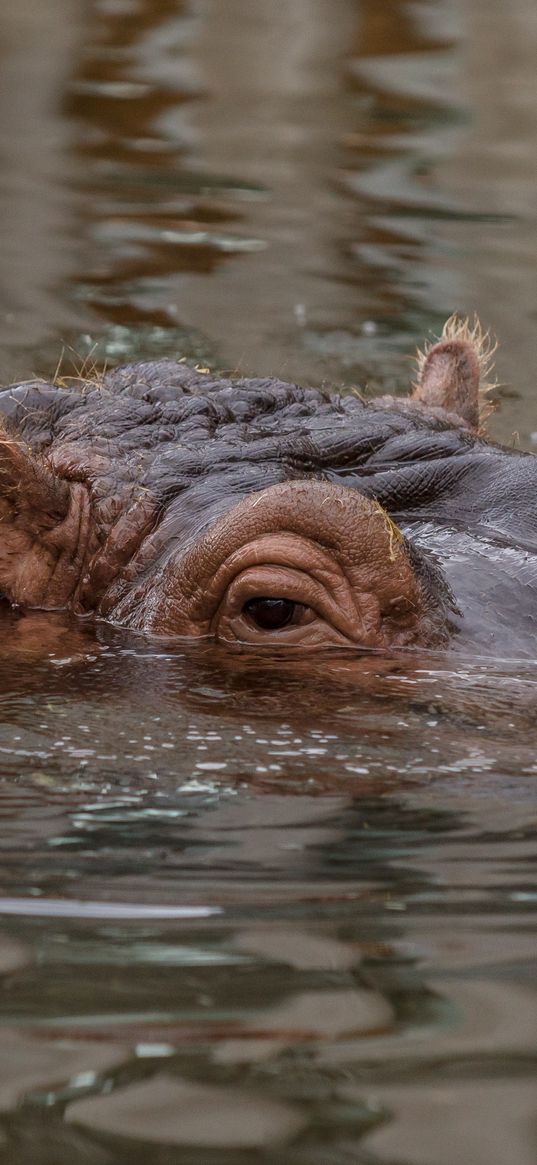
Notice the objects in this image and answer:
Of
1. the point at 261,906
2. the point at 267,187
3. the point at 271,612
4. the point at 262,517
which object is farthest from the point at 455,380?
the point at 267,187

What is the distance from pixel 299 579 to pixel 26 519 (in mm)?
840

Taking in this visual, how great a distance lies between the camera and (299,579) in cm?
433

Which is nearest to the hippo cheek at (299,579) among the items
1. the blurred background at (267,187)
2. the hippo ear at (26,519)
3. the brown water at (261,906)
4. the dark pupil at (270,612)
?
the dark pupil at (270,612)

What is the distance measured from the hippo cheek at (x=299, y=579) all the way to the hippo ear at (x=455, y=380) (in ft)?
4.98

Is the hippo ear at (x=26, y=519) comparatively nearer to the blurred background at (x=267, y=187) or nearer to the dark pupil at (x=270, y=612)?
the dark pupil at (x=270, y=612)

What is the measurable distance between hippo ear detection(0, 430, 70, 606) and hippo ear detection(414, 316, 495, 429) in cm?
156

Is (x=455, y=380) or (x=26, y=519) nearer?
(x=26, y=519)

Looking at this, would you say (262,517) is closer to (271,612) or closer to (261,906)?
(271,612)

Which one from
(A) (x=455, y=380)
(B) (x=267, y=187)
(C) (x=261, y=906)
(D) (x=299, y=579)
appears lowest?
(C) (x=261, y=906)

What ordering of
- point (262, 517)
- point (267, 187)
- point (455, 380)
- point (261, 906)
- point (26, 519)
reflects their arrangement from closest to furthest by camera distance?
1. point (261, 906)
2. point (262, 517)
3. point (26, 519)
4. point (455, 380)
5. point (267, 187)

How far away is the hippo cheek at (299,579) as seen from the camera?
13.9ft

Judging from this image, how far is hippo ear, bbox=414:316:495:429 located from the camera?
19.5 feet

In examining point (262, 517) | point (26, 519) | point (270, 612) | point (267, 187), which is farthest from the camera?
point (267, 187)

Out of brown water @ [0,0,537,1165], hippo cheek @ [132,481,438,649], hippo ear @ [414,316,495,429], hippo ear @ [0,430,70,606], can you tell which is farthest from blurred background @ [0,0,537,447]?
brown water @ [0,0,537,1165]
